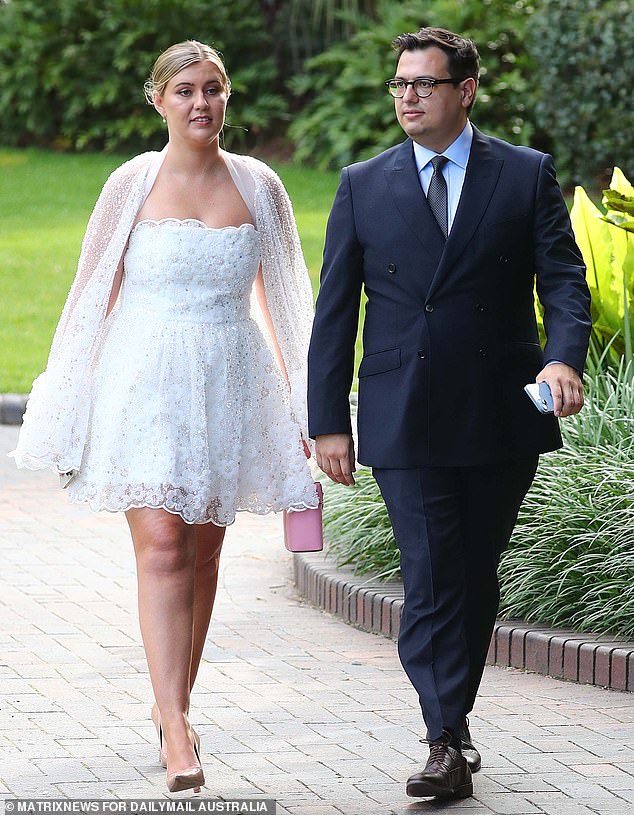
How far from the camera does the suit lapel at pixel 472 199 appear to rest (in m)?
4.24

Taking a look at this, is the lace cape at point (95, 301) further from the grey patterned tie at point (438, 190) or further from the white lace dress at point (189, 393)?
Answer: the grey patterned tie at point (438, 190)

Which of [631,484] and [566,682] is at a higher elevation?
[631,484]

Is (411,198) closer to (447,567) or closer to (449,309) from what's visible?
(449,309)

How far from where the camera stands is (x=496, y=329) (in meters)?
4.30

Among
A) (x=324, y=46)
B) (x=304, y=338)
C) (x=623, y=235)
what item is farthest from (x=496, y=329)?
(x=324, y=46)

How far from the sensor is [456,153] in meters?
4.34

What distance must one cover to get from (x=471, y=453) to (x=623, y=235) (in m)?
3.39

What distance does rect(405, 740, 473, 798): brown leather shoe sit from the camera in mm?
4098

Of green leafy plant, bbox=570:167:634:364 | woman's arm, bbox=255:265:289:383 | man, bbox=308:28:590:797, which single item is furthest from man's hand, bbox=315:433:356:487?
green leafy plant, bbox=570:167:634:364

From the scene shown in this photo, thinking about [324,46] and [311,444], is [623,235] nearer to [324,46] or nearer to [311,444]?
[311,444]

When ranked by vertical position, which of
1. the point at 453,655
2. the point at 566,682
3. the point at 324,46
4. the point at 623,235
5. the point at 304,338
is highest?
the point at 324,46

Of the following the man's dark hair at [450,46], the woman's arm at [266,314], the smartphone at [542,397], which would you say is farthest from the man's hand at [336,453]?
the man's dark hair at [450,46]

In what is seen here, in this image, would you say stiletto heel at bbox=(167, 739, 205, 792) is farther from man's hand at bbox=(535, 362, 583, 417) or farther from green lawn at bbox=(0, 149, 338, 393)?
green lawn at bbox=(0, 149, 338, 393)

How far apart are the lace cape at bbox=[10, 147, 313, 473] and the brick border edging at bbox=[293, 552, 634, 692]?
1472 mm
